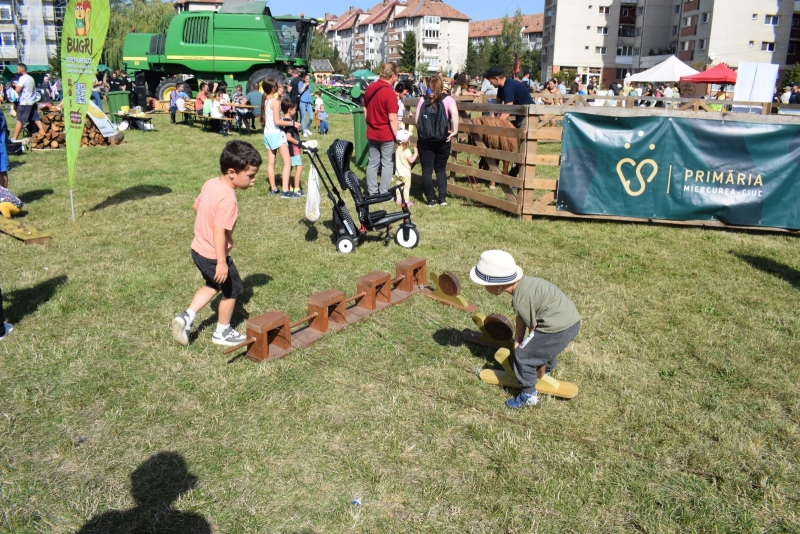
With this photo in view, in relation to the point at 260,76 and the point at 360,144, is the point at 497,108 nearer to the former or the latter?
the point at 360,144

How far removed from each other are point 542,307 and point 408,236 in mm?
3746

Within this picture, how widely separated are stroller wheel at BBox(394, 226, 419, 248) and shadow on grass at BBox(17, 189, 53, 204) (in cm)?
632

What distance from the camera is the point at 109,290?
6.05 meters

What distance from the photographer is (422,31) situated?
119m

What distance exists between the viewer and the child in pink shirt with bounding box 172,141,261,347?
436 cm

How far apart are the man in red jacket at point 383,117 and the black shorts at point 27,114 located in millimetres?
10725

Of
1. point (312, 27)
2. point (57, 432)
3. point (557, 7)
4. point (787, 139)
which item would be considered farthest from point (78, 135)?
point (557, 7)

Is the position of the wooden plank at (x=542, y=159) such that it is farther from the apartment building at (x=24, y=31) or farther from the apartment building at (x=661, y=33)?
the apartment building at (x=24, y=31)

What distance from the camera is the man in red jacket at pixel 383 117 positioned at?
27.5 feet

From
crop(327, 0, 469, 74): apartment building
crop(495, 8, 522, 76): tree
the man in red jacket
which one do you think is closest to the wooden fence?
the man in red jacket

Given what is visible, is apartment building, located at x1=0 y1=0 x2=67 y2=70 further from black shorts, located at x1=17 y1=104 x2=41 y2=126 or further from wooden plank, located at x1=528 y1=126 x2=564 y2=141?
wooden plank, located at x1=528 y1=126 x2=564 y2=141

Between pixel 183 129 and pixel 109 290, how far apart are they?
15.2m

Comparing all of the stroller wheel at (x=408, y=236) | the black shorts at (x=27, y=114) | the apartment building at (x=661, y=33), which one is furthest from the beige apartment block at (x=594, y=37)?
the stroller wheel at (x=408, y=236)

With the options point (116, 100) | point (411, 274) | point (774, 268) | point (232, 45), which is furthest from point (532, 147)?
point (232, 45)
